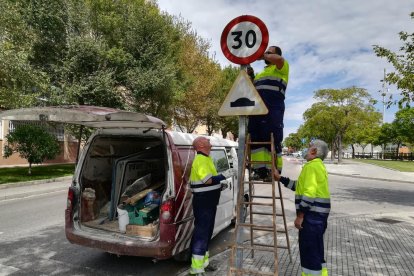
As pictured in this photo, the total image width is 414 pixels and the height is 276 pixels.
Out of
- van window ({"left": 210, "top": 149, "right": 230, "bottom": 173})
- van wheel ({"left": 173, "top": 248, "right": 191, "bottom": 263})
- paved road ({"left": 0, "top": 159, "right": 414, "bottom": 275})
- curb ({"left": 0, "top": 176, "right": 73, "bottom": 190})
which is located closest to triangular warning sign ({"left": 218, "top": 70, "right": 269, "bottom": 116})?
van window ({"left": 210, "top": 149, "right": 230, "bottom": 173})

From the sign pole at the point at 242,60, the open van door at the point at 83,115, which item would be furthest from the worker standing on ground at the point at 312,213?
the open van door at the point at 83,115

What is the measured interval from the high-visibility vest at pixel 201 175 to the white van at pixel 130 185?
170mm

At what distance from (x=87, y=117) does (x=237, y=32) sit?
198cm

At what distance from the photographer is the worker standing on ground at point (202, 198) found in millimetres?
4660

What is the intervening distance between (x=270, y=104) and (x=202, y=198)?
1.48 m

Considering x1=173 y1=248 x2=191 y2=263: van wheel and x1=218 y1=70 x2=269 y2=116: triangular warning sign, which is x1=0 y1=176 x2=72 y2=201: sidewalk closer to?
→ x1=173 y1=248 x2=191 y2=263: van wheel

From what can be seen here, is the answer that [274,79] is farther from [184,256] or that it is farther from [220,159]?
[184,256]

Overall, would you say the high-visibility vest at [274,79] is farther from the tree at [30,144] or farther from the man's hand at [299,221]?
the tree at [30,144]

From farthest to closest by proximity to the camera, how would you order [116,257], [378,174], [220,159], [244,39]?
[378,174] → [220,159] → [116,257] → [244,39]

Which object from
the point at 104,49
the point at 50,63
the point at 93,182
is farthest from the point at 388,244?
the point at 50,63

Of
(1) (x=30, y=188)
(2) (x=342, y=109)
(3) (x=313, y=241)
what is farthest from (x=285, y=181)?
(2) (x=342, y=109)

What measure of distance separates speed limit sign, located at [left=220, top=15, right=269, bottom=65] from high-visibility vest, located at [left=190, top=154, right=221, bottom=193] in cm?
134

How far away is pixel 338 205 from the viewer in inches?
432

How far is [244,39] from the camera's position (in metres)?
4.10
